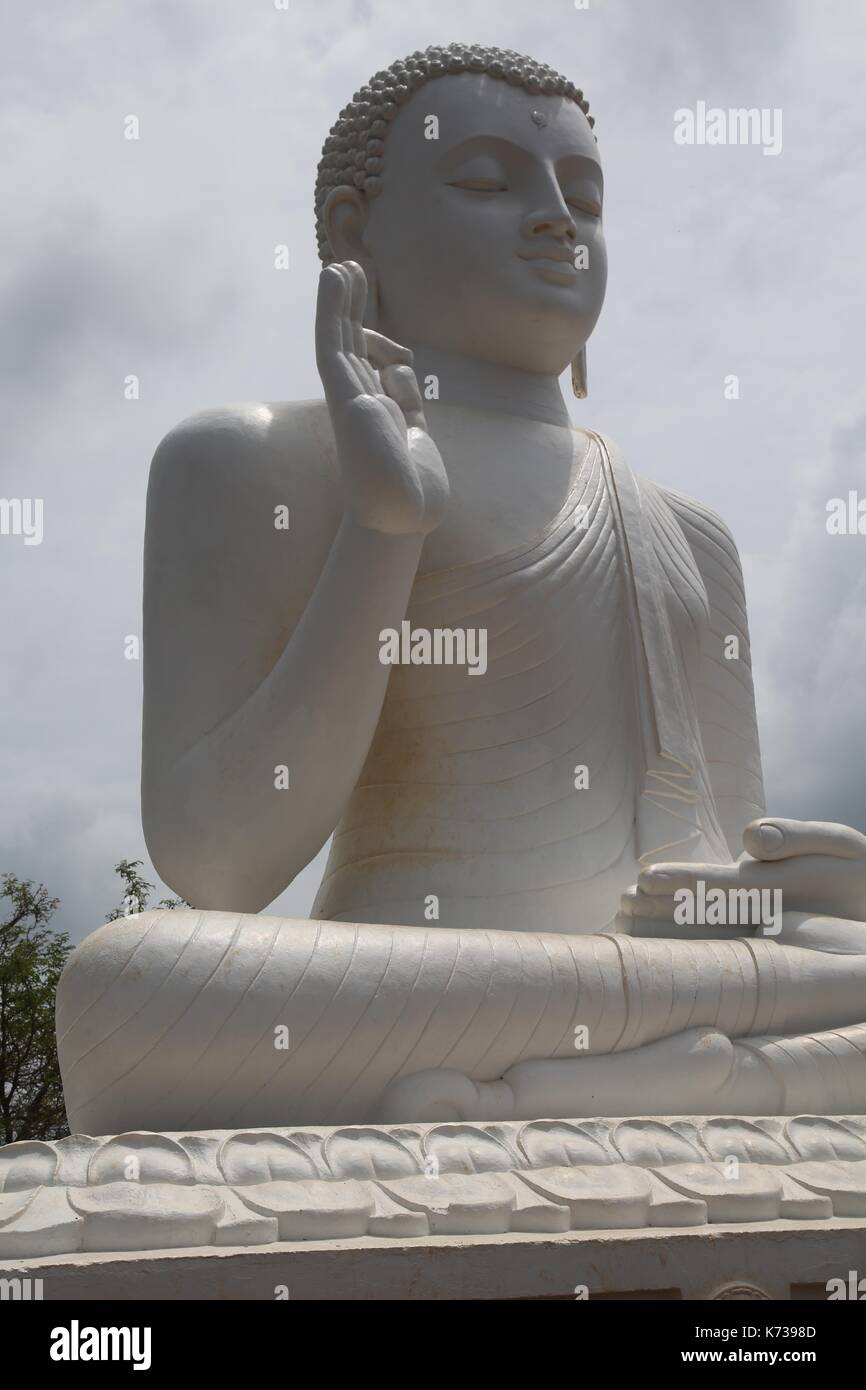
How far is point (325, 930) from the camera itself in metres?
3.96

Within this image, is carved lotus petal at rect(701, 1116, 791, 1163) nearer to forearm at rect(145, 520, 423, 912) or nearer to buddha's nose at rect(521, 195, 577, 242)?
forearm at rect(145, 520, 423, 912)

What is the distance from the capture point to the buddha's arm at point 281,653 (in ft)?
15.0

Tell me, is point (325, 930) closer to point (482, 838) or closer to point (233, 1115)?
point (233, 1115)

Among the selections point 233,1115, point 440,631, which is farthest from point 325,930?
point 440,631

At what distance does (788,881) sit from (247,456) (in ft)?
7.22

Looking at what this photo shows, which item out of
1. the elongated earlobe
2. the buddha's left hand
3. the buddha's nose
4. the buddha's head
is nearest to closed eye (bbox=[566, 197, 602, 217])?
the buddha's head

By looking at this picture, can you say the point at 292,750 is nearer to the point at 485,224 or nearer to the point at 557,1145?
the point at 557,1145

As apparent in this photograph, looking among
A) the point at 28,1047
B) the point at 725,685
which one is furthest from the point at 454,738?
the point at 28,1047

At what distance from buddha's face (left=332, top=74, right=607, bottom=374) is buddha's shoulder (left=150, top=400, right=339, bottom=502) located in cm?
73

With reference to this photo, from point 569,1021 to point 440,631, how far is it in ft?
4.98

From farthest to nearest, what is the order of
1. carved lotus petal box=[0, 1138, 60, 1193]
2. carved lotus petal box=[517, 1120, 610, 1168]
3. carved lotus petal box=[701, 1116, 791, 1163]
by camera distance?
1. carved lotus petal box=[701, 1116, 791, 1163]
2. carved lotus petal box=[517, 1120, 610, 1168]
3. carved lotus petal box=[0, 1138, 60, 1193]

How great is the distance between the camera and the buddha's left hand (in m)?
4.61

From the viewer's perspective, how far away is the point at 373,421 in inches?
179
